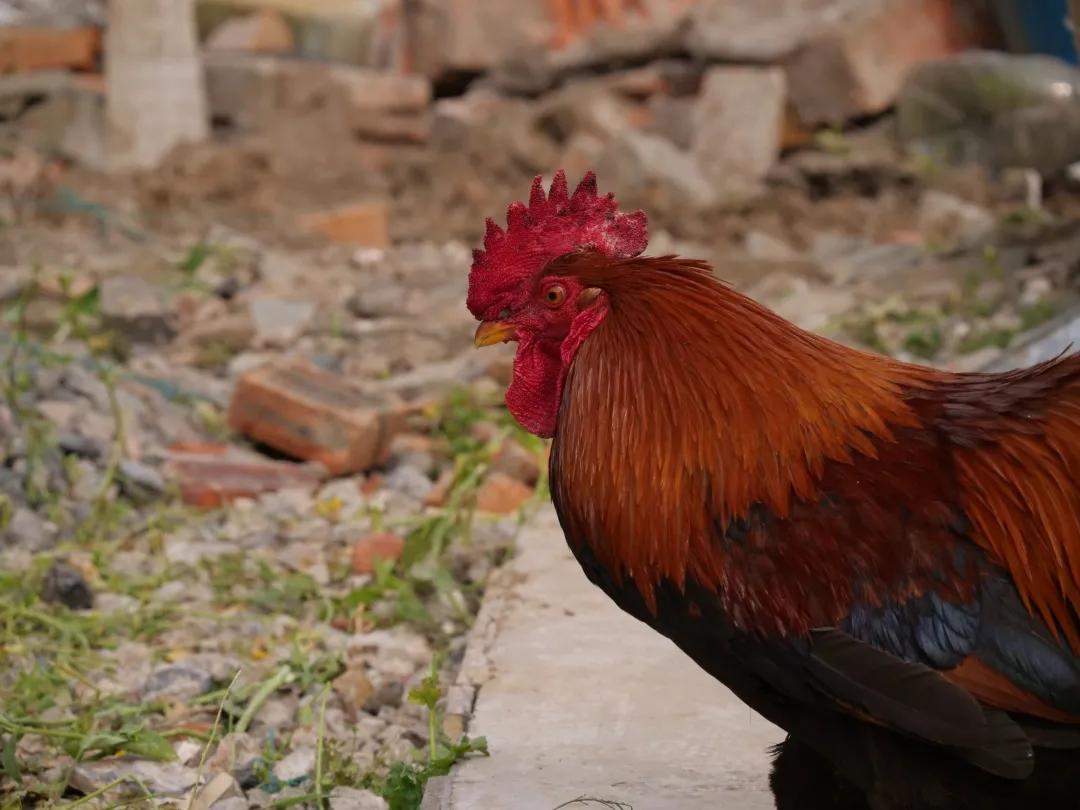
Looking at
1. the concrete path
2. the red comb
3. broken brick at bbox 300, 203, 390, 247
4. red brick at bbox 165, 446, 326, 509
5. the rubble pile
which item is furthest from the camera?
broken brick at bbox 300, 203, 390, 247

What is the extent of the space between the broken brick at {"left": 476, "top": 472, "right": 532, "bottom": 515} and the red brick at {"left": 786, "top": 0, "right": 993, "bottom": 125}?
8200 millimetres

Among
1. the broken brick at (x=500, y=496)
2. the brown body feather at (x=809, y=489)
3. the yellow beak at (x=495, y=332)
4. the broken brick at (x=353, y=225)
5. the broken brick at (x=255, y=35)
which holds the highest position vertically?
the broken brick at (x=255, y=35)

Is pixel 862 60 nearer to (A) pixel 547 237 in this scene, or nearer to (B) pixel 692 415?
(A) pixel 547 237

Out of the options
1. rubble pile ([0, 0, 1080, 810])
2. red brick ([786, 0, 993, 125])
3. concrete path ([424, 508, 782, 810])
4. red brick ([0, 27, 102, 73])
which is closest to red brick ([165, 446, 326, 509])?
rubble pile ([0, 0, 1080, 810])

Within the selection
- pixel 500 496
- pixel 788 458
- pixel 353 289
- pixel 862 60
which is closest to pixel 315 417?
pixel 500 496

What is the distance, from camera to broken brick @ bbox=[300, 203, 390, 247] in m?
10.3

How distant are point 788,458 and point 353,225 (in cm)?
817

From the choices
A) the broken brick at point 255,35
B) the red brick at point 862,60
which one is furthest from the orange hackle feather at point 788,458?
the broken brick at point 255,35

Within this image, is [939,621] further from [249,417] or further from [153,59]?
[153,59]

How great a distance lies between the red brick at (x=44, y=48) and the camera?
1281 cm

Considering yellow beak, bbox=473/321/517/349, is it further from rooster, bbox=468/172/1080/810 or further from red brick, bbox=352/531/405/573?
red brick, bbox=352/531/405/573

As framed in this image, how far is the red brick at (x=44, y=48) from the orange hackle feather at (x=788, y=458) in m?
11.6

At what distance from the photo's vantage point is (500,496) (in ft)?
16.9

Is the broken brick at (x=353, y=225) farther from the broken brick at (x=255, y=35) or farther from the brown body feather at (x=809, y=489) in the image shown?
the brown body feather at (x=809, y=489)
